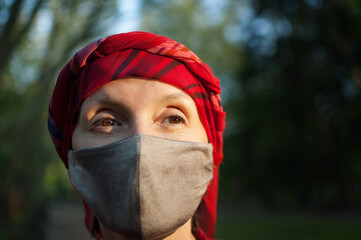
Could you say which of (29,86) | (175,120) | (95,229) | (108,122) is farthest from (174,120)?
(29,86)

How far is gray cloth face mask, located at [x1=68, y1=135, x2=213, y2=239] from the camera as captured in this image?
1500 mm

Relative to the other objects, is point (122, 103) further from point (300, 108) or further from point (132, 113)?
point (300, 108)

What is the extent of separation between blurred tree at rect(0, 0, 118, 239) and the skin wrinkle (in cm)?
338

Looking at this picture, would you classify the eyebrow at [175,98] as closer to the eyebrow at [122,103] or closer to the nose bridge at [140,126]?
the eyebrow at [122,103]

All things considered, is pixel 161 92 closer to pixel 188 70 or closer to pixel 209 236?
pixel 188 70

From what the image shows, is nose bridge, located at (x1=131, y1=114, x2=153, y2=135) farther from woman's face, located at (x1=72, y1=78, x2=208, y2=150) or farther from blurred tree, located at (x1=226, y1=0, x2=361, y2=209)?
blurred tree, located at (x1=226, y1=0, x2=361, y2=209)

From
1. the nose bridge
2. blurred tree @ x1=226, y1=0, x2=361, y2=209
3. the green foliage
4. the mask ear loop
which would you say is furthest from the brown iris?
blurred tree @ x1=226, y1=0, x2=361, y2=209

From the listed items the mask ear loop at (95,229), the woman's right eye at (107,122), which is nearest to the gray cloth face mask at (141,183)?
the woman's right eye at (107,122)

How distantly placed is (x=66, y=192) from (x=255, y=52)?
164 ft

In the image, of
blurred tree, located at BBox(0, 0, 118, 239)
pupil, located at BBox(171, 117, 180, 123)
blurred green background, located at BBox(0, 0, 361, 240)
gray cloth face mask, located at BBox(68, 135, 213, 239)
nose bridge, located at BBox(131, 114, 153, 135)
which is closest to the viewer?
gray cloth face mask, located at BBox(68, 135, 213, 239)

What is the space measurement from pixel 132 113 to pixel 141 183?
0.31 meters

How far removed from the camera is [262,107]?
19719 millimetres

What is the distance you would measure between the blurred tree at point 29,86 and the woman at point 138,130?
332 cm

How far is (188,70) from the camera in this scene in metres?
1.80
